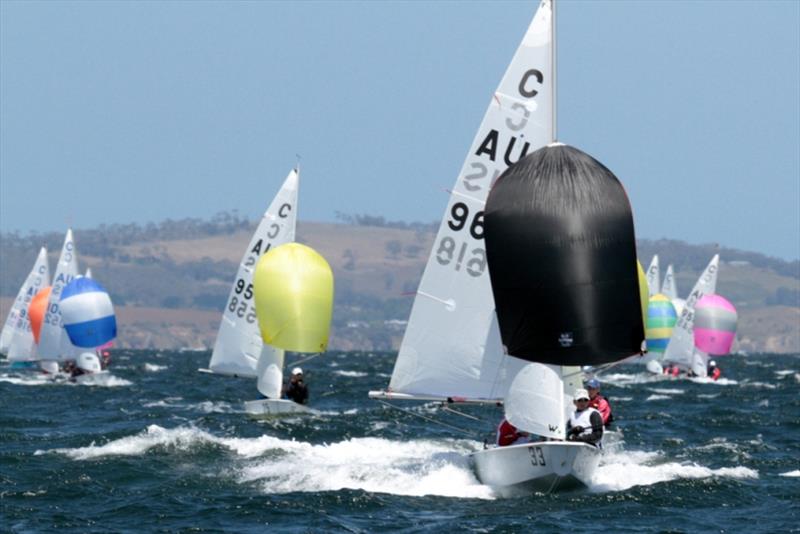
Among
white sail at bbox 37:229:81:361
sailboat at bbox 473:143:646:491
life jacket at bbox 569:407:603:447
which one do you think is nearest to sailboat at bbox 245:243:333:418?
life jacket at bbox 569:407:603:447

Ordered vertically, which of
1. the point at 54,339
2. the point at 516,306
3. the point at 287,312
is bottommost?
the point at 54,339

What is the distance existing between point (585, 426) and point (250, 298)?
20.2 metres

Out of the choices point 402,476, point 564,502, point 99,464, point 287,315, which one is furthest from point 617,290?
point 287,315

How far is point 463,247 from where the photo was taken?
23188mm

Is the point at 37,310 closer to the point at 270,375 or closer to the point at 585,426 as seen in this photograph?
the point at 270,375

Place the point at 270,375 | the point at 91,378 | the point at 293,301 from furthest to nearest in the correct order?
the point at 91,378, the point at 270,375, the point at 293,301

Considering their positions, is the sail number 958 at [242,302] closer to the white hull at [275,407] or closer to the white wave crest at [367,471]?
the white hull at [275,407]

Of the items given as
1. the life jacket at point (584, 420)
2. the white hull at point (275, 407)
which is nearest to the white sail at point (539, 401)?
the life jacket at point (584, 420)

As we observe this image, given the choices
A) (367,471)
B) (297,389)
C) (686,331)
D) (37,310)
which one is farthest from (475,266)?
(686,331)

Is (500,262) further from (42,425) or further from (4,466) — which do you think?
(42,425)

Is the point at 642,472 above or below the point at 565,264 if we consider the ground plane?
below

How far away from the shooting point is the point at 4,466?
24719 millimetres

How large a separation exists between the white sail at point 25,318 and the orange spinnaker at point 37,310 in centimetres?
138

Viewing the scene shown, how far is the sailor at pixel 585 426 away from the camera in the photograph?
21.4 meters
